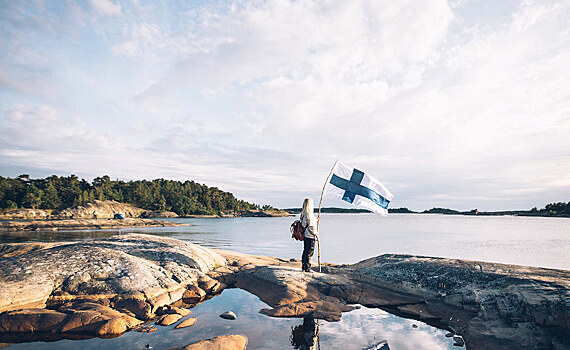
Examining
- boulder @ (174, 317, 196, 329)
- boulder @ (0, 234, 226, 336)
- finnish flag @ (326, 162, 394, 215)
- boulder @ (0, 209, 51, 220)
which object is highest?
finnish flag @ (326, 162, 394, 215)

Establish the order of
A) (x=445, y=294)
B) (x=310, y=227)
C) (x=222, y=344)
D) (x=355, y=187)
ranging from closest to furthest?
1. (x=222, y=344)
2. (x=445, y=294)
3. (x=310, y=227)
4. (x=355, y=187)

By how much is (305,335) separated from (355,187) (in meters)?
6.62

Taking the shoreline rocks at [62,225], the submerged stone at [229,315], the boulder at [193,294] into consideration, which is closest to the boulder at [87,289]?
the boulder at [193,294]

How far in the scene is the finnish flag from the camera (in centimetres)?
1229

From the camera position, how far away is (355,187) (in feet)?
40.4

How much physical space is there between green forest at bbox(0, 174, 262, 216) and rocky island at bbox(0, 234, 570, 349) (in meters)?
118

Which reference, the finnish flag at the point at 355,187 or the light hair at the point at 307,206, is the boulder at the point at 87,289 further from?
the finnish flag at the point at 355,187

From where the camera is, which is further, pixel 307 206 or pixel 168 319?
pixel 307 206

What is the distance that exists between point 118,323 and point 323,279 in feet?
20.8

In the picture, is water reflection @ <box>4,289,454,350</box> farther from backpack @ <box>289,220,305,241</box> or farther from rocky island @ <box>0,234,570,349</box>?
backpack @ <box>289,220,305,241</box>

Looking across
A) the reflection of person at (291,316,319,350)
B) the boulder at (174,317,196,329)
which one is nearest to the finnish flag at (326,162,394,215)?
the reflection of person at (291,316,319,350)

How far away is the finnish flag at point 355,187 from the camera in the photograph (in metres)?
12.3

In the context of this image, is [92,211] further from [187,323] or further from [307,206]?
[187,323]

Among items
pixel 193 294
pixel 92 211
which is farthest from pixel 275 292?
pixel 92 211
